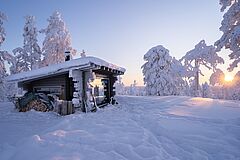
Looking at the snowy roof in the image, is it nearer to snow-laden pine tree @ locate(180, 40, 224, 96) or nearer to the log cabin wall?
the log cabin wall

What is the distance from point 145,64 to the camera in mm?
30359

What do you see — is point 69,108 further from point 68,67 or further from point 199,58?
point 199,58

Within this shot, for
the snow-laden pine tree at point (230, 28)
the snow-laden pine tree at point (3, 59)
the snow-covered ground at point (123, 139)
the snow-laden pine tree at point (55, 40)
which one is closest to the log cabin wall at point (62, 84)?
the snow-covered ground at point (123, 139)

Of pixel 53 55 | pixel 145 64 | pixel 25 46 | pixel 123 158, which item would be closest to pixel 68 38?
pixel 53 55

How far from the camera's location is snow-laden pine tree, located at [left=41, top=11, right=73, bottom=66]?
1238 inches

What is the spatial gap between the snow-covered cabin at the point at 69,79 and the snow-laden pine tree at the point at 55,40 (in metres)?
18.0

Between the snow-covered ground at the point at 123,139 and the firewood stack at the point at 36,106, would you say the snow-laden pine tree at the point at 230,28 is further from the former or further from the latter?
the firewood stack at the point at 36,106

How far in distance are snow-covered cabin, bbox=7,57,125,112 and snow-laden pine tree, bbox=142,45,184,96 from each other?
13.8 metres

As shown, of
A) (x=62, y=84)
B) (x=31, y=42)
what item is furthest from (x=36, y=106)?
(x=31, y=42)

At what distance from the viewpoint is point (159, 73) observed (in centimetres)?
2911

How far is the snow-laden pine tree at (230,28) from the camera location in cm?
1256

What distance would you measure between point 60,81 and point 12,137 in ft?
21.8

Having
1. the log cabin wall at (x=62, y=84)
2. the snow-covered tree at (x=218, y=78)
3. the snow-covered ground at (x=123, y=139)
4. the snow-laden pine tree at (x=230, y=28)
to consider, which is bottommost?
the snow-covered ground at (x=123, y=139)

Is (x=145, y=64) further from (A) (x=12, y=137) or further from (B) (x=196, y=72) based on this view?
(A) (x=12, y=137)
